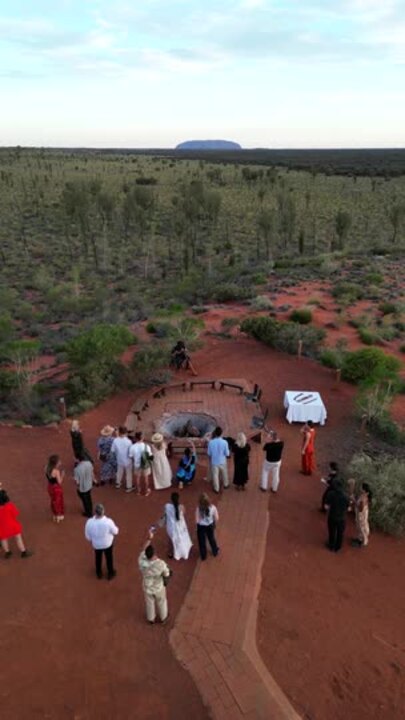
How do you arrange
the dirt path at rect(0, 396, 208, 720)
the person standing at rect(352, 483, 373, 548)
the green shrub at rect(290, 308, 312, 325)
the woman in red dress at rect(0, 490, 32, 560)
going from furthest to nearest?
the green shrub at rect(290, 308, 312, 325), the person standing at rect(352, 483, 373, 548), the woman in red dress at rect(0, 490, 32, 560), the dirt path at rect(0, 396, 208, 720)

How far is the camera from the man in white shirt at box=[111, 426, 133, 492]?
970cm

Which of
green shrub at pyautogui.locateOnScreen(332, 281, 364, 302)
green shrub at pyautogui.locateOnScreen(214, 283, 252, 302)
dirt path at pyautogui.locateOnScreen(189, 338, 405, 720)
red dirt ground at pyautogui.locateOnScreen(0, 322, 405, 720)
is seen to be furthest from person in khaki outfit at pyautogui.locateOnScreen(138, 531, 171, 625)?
green shrub at pyautogui.locateOnScreen(332, 281, 364, 302)

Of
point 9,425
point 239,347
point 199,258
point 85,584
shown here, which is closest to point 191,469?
point 85,584

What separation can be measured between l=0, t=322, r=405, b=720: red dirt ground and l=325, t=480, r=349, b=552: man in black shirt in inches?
10.5

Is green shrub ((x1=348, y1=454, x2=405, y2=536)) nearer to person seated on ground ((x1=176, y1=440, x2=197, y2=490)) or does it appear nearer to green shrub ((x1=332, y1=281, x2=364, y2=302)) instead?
person seated on ground ((x1=176, y1=440, x2=197, y2=490))

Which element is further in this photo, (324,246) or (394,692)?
(324,246)

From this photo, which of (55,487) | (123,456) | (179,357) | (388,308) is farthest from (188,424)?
(388,308)

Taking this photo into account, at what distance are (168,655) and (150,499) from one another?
347 centimetres

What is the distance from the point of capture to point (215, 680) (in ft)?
21.2

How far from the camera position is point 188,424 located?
12617mm

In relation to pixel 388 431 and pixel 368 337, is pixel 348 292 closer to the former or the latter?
pixel 368 337

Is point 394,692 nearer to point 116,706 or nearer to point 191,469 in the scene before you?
point 116,706

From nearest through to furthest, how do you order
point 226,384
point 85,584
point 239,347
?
1. point 85,584
2. point 226,384
3. point 239,347

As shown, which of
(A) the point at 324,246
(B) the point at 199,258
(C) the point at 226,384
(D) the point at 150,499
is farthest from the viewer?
(A) the point at 324,246
